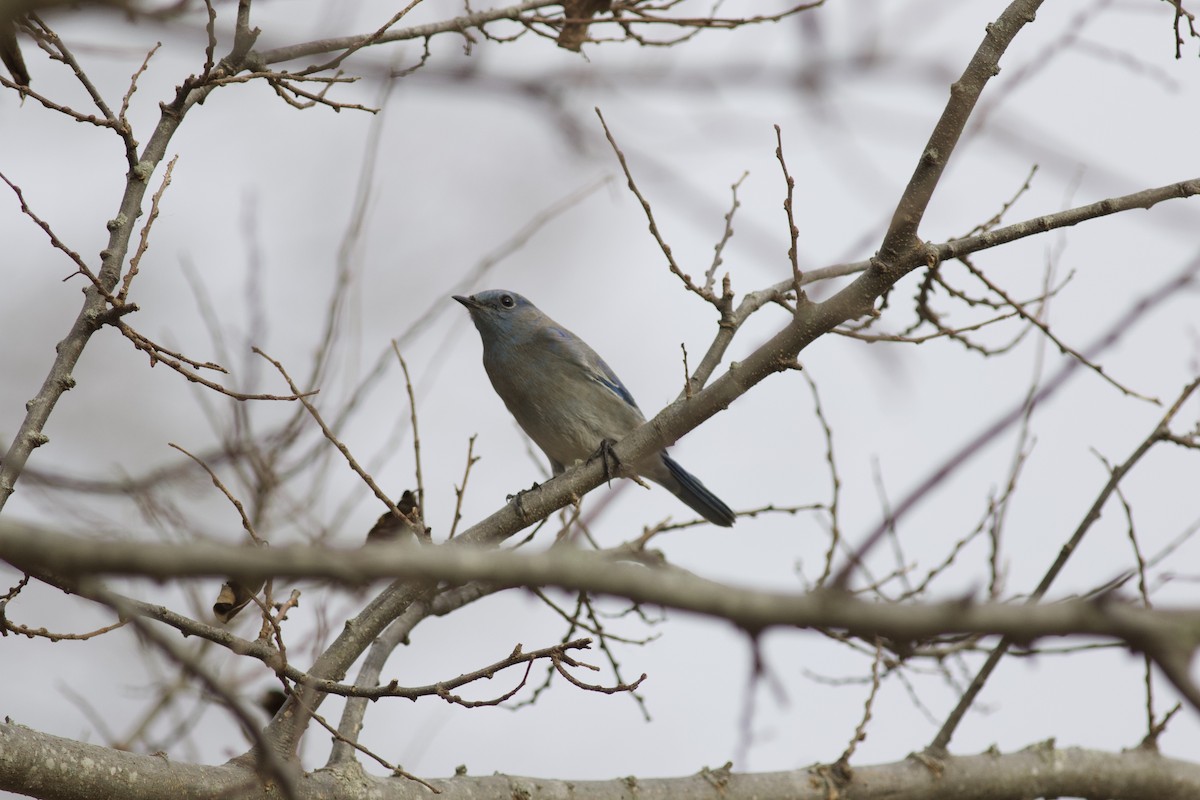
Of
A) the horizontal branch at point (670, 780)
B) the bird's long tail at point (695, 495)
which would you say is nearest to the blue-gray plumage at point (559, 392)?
the bird's long tail at point (695, 495)

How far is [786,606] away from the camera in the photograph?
1.52 m

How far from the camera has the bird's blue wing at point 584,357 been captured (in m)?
7.34

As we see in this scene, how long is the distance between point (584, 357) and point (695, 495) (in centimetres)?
113

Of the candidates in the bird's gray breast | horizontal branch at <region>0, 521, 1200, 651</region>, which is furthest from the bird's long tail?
horizontal branch at <region>0, 521, 1200, 651</region>

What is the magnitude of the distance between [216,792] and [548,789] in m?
1.21

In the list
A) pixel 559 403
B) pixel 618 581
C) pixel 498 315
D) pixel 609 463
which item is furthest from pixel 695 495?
pixel 618 581

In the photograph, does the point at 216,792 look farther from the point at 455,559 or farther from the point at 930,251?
the point at 930,251

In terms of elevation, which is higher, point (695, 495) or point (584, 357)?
point (584, 357)

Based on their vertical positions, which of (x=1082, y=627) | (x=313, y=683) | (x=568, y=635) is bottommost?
(x=1082, y=627)

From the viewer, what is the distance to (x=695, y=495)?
7.34 meters

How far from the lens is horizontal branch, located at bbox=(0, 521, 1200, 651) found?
57.6 inches

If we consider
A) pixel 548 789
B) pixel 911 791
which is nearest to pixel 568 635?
pixel 548 789

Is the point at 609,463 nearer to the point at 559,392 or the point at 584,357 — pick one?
the point at 559,392

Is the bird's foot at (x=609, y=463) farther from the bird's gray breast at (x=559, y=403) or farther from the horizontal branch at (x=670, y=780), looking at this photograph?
the bird's gray breast at (x=559, y=403)
